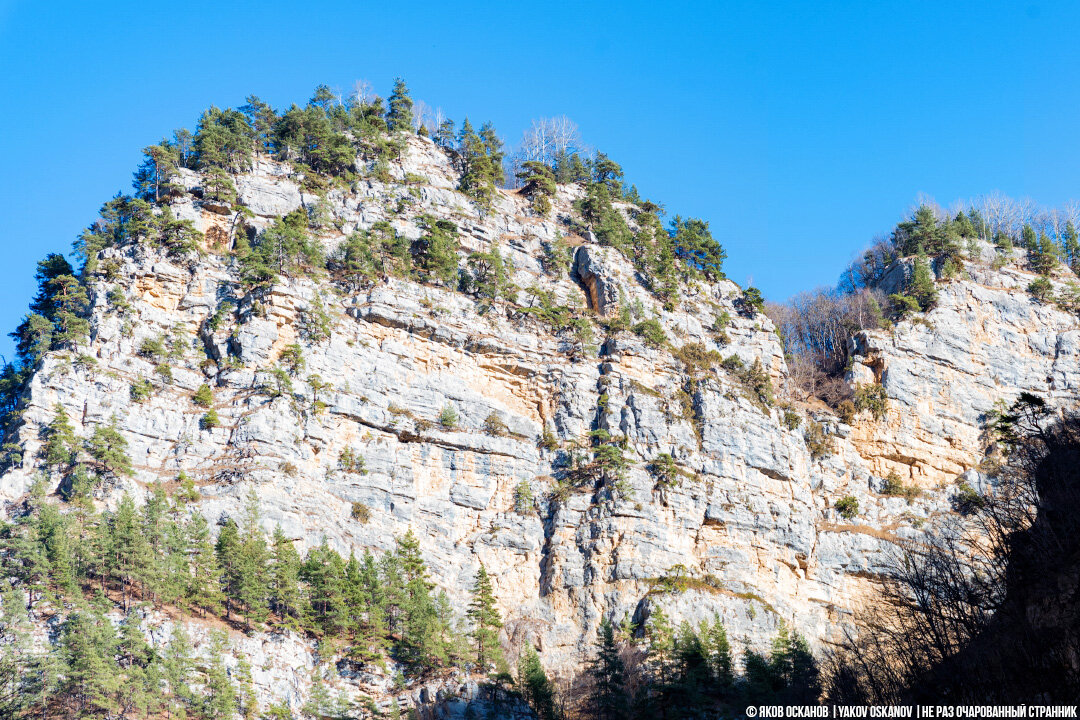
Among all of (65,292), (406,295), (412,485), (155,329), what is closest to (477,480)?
(412,485)

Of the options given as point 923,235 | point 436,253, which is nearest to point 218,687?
point 436,253

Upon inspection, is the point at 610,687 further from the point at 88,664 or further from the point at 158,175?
the point at 158,175

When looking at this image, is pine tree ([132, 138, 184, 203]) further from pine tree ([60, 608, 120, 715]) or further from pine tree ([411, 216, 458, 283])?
pine tree ([60, 608, 120, 715])

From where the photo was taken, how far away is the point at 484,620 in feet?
161

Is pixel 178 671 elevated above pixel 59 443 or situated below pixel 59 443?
below

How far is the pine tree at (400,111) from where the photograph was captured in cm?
8075

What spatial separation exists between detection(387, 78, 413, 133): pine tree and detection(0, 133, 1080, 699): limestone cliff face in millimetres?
10129

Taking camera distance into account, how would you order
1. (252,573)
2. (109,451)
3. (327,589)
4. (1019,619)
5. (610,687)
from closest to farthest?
(1019,619) → (610,687) → (252,573) → (327,589) → (109,451)

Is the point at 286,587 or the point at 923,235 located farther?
the point at 923,235

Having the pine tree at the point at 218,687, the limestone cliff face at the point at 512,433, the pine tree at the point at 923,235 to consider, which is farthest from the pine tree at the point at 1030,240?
the pine tree at the point at 218,687

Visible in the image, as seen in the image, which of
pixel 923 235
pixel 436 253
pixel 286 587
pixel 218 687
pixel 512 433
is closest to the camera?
pixel 218 687

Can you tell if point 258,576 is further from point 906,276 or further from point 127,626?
point 906,276

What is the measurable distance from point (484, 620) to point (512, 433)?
15041 millimetres

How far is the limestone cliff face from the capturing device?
51969 millimetres
